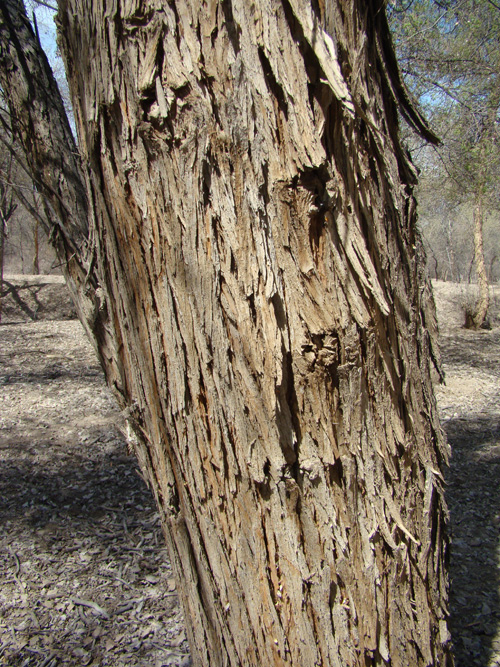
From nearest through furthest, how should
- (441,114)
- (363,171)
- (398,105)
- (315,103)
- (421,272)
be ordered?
1. (315,103)
2. (363,171)
3. (398,105)
4. (421,272)
5. (441,114)

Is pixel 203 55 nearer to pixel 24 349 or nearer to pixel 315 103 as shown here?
pixel 315 103

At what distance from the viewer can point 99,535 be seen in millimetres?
3281

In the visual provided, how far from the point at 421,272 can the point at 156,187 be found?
711mm

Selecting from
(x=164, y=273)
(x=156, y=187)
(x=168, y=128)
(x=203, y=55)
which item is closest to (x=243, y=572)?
(x=164, y=273)

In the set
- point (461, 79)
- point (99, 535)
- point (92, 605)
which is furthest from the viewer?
point (461, 79)

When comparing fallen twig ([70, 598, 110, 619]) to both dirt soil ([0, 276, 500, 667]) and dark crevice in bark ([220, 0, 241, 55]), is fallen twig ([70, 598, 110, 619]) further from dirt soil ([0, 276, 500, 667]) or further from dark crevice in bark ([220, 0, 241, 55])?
dark crevice in bark ([220, 0, 241, 55])

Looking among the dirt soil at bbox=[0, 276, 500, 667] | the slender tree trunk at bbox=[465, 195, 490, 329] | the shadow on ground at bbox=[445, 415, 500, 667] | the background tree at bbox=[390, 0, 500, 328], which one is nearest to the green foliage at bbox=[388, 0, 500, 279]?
the background tree at bbox=[390, 0, 500, 328]

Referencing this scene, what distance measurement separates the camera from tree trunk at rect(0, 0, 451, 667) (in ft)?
3.28

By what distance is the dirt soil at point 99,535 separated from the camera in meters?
2.39

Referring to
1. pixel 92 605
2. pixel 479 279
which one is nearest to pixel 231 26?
pixel 92 605

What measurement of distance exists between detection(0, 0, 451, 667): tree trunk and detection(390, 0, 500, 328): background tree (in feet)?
19.9

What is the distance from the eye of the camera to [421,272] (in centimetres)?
135

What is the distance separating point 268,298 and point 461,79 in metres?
8.55

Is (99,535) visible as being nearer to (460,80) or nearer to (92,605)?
(92,605)
